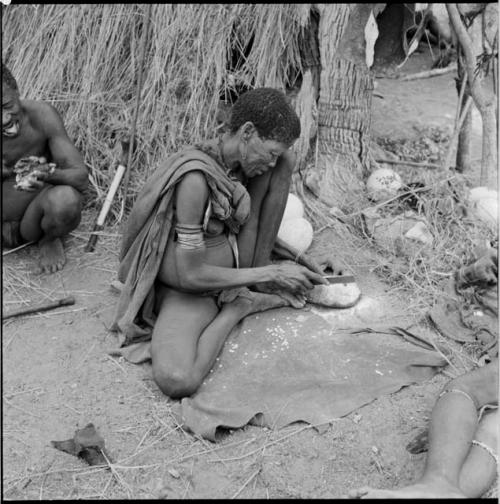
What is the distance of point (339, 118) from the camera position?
14.5 ft

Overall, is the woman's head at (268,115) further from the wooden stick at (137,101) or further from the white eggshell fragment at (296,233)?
the wooden stick at (137,101)

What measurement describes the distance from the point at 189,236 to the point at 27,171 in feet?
4.18

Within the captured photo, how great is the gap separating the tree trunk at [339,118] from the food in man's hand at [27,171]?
1659 mm

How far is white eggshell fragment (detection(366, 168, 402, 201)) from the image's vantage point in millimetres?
4301

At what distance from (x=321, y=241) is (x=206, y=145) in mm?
1316

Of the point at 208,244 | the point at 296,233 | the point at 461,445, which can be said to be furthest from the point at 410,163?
the point at 461,445

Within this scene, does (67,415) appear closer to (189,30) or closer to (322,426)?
(322,426)

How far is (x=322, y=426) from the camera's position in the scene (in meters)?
2.70

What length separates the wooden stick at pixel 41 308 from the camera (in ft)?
11.1

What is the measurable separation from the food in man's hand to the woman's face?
1.29m

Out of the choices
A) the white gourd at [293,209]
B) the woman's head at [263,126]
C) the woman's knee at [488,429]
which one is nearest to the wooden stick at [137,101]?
the white gourd at [293,209]

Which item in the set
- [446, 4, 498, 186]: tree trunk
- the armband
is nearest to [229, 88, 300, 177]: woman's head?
the armband

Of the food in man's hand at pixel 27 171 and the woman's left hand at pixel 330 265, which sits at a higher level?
the food in man's hand at pixel 27 171

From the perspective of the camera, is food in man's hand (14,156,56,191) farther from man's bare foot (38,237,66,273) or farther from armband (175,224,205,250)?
armband (175,224,205,250)
